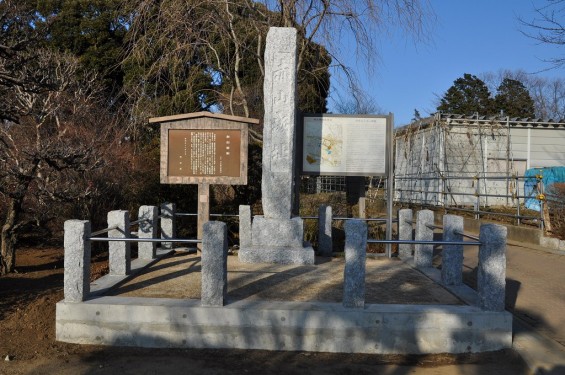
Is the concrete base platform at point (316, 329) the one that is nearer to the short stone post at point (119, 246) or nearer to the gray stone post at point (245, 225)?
the short stone post at point (119, 246)

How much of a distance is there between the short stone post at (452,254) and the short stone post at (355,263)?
6.09ft

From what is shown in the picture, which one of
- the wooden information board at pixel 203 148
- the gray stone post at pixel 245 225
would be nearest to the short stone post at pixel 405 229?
the gray stone post at pixel 245 225

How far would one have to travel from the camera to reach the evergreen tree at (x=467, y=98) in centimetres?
3997

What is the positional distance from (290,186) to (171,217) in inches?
90.6

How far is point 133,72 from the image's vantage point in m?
18.6

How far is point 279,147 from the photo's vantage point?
8.30 m

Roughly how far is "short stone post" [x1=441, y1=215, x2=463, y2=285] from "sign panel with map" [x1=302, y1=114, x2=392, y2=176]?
2.61 m

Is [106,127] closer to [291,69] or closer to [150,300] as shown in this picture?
[291,69]

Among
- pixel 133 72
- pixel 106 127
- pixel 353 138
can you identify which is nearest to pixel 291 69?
pixel 353 138

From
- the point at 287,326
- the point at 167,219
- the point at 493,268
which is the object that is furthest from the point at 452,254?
the point at 167,219

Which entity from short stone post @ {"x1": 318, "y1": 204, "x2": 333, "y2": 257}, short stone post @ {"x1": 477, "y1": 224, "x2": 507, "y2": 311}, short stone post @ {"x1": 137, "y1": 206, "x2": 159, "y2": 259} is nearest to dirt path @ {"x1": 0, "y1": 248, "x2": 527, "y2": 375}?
short stone post @ {"x1": 477, "y1": 224, "x2": 507, "y2": 311}

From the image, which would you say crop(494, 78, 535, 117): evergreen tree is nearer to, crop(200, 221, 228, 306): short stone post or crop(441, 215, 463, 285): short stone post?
crop(441, 215, 463, 285): short stone post

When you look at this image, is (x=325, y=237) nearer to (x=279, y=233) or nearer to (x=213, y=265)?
(x=279, y=233)

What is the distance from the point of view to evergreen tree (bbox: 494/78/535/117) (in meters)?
38.2
